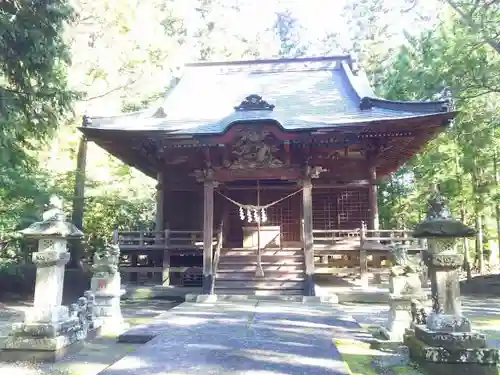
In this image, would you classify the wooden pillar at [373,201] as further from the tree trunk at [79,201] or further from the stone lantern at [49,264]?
the tree trunk at [79,201]

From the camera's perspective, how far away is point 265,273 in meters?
10.5

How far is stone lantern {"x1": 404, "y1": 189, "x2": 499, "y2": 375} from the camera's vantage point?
4.46 metres

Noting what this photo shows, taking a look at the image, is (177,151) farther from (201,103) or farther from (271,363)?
(271,363)

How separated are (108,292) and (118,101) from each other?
9.41 m

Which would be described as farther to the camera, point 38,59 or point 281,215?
point 281,215

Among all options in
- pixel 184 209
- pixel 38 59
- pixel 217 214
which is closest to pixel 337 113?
pixel 217 214

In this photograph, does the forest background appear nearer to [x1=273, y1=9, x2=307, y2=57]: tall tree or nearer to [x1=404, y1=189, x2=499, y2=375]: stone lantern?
[x1=404, y1=189, x2=499, y2=375]: stone lantern

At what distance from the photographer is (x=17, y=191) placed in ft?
33.7

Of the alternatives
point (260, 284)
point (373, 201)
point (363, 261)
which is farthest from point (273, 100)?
point (260, 284)

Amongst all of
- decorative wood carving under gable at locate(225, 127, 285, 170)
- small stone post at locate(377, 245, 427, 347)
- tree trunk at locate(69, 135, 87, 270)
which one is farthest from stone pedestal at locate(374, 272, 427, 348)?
tree trunk at locate(69, 135, 87, 270)

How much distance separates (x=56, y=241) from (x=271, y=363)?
322 cm

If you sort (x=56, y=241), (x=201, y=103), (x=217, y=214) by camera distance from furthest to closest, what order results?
(x=201, y=103)
(x=217, y=214)
(x=56, y=241)

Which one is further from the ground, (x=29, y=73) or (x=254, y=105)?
(x=254, y=105)

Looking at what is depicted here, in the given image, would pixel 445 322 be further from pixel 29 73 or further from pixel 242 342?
pixel 29 73
